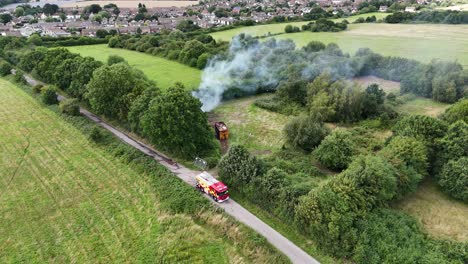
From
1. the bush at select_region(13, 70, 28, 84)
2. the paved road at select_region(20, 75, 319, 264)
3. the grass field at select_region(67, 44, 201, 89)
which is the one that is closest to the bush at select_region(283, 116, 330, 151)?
the paved road at select_region(20, 75, 319, 264)

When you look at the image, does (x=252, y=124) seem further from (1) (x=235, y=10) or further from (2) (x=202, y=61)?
(1) (x=235, y=10)

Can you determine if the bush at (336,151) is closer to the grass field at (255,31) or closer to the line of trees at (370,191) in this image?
the line of trees at (370,191)

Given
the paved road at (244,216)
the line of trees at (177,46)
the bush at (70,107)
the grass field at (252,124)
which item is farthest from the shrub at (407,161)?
the line of trees at (177,46)

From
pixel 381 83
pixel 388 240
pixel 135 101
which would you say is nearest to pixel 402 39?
pixel 381 83

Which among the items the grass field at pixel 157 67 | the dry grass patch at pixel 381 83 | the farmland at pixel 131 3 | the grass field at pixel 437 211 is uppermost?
the farmland at pixel 131 3

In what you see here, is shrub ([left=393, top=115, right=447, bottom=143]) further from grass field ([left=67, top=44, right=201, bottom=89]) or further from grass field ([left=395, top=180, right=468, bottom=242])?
grass field ([left=67, top=44, right=201, bottom=89])

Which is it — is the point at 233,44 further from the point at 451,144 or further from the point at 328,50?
the point at 451,144

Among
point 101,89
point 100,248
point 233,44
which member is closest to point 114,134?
point 101,89
